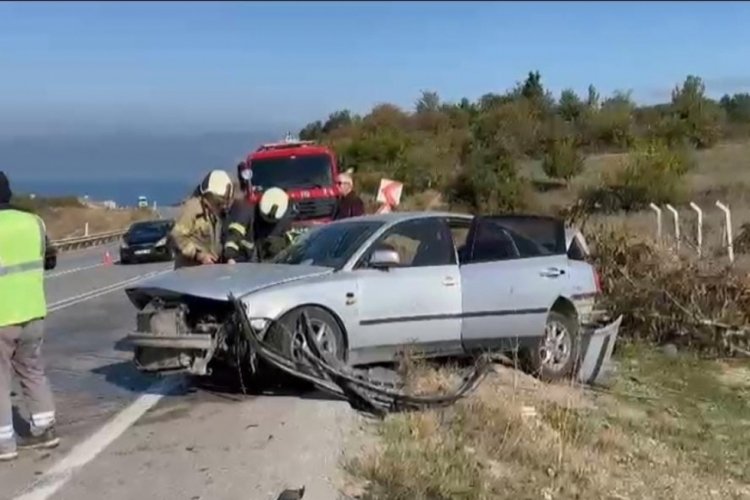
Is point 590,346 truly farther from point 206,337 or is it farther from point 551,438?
point 206,337

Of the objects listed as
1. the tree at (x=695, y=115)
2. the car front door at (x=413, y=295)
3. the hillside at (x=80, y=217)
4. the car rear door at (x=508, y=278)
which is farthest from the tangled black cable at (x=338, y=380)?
the hillside at (x=80, y=217)

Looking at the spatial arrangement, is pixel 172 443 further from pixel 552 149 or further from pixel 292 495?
pixel 552 149

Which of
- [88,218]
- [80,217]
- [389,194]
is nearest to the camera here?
[389,194]

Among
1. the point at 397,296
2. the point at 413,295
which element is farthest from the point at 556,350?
the point at 397,296

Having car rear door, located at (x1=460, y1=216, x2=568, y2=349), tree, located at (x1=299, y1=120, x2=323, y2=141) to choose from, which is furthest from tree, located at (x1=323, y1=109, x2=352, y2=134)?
car rear door, located at (x1=460, y1=216, x2=568, y2=349)

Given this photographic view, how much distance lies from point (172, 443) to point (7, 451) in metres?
1.04

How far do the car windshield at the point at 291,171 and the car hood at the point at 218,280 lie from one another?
13.8 m

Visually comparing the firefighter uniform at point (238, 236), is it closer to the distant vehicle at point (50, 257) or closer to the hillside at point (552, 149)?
the distant vehicle at point (50, 257)

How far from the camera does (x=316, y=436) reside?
323 inches

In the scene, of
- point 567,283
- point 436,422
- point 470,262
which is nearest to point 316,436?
point 436,422

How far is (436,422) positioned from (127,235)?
30.0 metres

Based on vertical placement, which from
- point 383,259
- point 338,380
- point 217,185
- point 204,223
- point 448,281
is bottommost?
point 338,380

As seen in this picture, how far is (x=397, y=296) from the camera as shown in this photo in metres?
10.2

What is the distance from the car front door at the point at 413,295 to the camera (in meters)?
10.1
